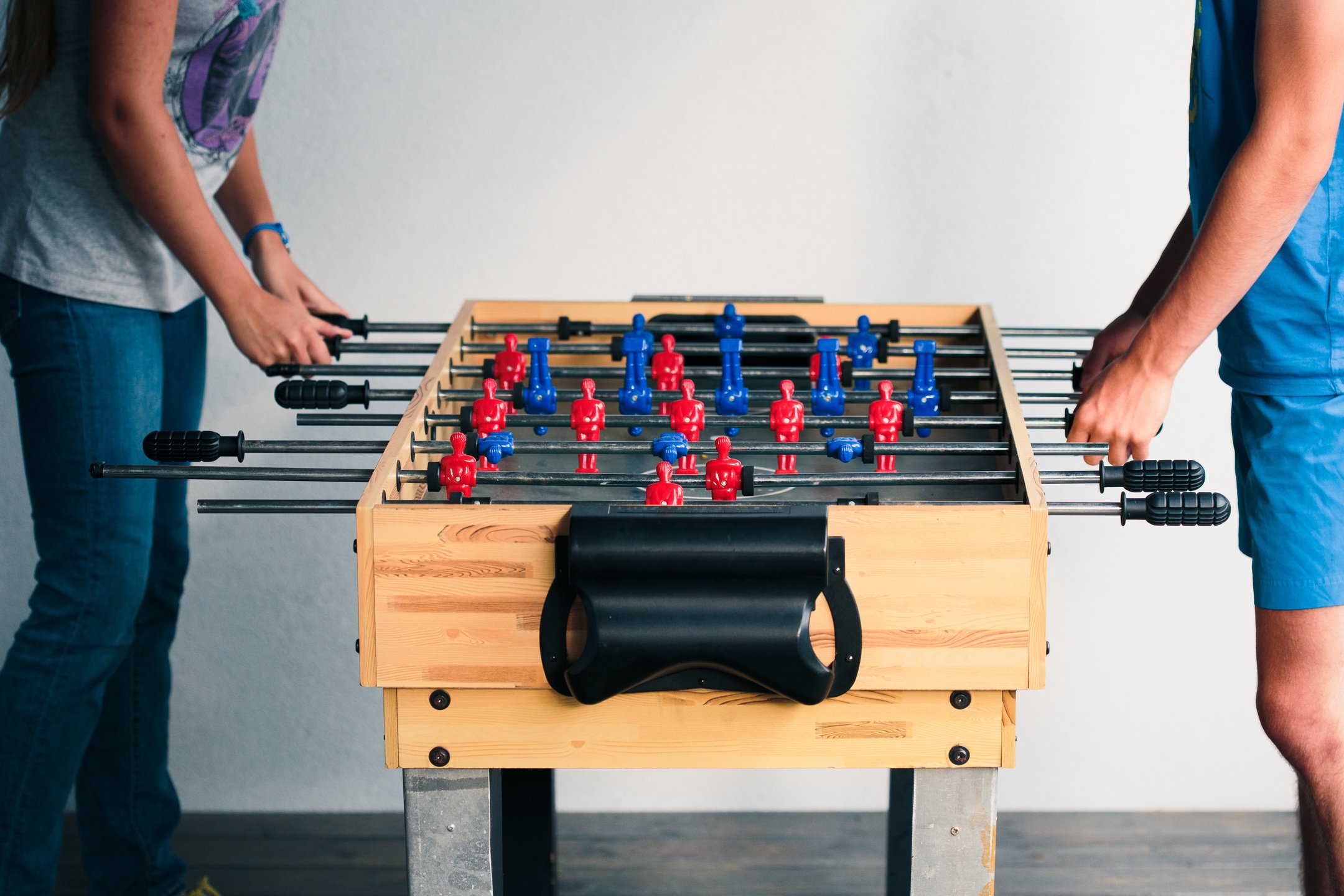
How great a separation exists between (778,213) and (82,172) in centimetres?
131

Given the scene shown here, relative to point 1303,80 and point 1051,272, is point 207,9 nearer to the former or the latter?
point 1303,80

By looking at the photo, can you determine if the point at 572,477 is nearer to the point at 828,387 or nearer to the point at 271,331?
the point at 828,387

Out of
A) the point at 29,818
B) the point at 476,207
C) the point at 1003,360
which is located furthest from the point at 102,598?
the point at 1003,360

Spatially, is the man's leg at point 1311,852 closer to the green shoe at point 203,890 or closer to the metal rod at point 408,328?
the metal rod at point 408,328

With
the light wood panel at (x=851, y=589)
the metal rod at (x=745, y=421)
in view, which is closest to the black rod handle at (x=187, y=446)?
the metal rod at (x=745, y=421)

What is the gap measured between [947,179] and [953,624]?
1.47m

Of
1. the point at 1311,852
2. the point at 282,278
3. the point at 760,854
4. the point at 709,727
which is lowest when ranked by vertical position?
the point at 760,854

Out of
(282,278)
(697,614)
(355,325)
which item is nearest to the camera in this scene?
(697,614)

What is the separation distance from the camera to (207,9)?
1.67 meters

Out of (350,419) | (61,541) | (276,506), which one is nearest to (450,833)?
(276,506)

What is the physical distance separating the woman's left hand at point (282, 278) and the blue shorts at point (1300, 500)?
55.0 inches

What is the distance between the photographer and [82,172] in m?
1.72

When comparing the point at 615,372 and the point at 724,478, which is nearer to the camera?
the point at 724,478

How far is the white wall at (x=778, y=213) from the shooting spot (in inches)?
96.0
